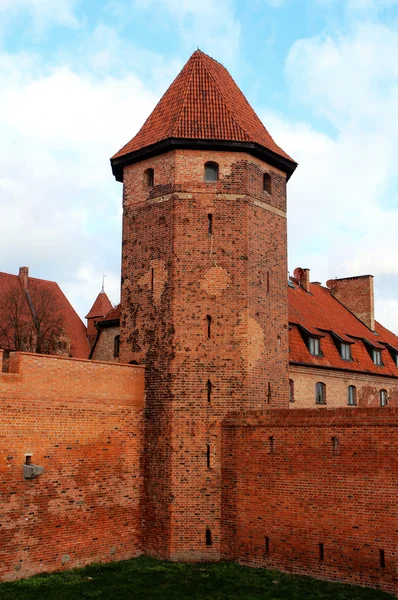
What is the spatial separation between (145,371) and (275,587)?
21.3 ft

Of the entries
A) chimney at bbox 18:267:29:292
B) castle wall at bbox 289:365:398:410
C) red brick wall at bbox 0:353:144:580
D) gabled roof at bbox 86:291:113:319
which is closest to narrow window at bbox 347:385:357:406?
castle wall at bbox 289:365:398:410

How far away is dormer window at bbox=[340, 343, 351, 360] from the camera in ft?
88.7

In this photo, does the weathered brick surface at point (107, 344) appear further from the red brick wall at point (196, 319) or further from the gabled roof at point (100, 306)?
the gabled roof at point (100, 306)

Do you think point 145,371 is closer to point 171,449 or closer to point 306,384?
point 171,449

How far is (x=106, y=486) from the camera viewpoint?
663 inches

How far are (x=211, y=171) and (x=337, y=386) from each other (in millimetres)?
10829

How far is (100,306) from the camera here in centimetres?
4194

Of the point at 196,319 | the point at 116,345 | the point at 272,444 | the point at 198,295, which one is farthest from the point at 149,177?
the point at 272,444

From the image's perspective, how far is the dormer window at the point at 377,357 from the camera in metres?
29.3

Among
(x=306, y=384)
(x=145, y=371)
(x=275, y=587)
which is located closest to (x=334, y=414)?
(x=275, y=587)

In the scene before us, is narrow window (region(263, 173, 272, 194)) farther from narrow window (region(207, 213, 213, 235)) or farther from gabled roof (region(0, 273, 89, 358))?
gabled roof (region(0, 273, 89, 358))

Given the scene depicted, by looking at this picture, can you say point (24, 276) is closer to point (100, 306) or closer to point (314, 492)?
point (100, 306)

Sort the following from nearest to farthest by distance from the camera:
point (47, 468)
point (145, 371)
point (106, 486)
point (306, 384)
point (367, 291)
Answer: point (47, 468), point (106, 486), point (145, 371), point (306, 384), point (367, 291)

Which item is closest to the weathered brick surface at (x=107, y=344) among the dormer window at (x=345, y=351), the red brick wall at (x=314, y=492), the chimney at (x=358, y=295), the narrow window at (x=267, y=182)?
the red brick wall at (x=314, y=492)
